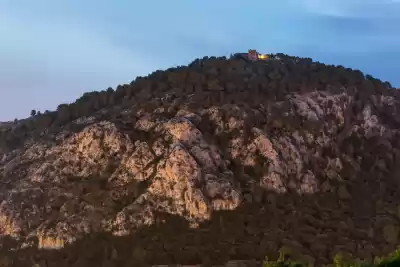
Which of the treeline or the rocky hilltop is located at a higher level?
the treeline

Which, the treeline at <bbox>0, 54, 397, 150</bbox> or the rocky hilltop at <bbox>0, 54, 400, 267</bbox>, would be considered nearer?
the rocky hilltop at <bbox>0, 54, 400, 267</bbox>

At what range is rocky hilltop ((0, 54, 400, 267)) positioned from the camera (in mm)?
95312

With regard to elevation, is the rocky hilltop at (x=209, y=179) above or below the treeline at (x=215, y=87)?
below

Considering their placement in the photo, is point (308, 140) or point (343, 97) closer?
point (308, 140)

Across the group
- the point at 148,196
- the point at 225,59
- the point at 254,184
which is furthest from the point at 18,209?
the point at 225,59

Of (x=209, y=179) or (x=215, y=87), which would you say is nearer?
(x=209, y=179)

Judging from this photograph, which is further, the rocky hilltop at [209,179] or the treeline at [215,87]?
the treeline at [215,87]

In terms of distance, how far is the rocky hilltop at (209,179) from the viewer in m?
95.3

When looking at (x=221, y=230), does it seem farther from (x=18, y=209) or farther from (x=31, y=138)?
(x=31, y=138)

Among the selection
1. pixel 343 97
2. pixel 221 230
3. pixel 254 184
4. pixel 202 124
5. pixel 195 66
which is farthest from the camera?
pixel 195 66

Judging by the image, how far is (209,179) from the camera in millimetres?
101938

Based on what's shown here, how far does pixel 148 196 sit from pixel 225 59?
6903cm

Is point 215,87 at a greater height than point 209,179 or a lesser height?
greater

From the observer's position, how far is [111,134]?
111812 millimetres
